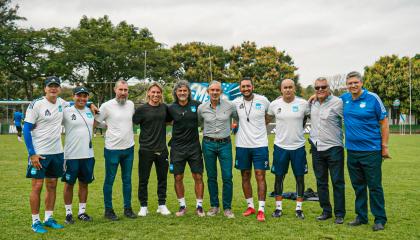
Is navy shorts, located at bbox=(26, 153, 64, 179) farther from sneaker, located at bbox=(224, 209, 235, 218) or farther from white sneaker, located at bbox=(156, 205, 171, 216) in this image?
sneaker, located at bbox=(224, 209, 235, 218)

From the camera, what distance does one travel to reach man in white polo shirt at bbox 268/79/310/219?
6.04 meters

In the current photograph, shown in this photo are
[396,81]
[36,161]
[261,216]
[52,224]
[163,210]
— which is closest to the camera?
[36,161]

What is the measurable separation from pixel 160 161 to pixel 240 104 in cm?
152

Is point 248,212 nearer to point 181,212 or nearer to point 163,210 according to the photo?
point 181,212

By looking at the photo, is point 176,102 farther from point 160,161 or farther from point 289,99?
point 289,99

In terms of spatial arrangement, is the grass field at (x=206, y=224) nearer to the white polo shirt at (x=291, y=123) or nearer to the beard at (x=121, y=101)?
the white polo shirt at (x=291, y=123)

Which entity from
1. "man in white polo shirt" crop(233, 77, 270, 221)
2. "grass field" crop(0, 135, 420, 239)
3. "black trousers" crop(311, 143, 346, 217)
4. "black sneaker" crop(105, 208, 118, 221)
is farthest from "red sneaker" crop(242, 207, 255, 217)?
"black sneaker" crop(105, 208, 118, 221)

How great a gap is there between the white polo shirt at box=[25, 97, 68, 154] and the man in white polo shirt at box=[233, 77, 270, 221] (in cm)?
264

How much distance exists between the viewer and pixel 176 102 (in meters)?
6.35

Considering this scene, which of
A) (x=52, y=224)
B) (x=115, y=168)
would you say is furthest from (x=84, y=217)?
(x=115, y=168)

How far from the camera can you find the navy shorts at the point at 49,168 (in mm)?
5336

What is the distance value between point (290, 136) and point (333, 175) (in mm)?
833

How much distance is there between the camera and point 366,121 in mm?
5492

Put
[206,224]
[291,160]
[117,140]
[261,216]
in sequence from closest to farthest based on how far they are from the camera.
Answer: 1. [206,224]
2. [261,216]
3. [117,140]
4. [291,160]
